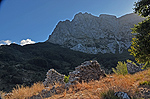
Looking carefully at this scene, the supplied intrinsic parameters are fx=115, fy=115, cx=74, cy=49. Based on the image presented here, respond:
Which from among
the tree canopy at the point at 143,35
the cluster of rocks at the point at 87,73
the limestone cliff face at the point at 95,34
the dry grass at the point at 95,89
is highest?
the limestone cliff face at the point at 95,34

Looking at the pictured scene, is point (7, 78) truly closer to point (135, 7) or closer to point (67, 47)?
point (135, 7)

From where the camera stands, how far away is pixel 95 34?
121500mm

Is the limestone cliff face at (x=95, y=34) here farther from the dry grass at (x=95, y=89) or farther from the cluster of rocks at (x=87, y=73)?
the dry grass at (x=95, y=89)

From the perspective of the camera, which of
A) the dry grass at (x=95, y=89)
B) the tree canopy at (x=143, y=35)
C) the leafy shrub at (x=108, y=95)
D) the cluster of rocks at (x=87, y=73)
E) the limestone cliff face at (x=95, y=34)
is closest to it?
the leafy shrub at (x=108, y=95)

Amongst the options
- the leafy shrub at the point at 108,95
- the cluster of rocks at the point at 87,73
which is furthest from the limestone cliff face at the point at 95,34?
the leafy shrub at the point at 108,95

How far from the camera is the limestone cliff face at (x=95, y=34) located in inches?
4355

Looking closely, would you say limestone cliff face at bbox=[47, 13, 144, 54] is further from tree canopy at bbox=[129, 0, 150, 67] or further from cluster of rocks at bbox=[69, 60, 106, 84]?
tree canopy at bbox=[129, 0, 150, 67]

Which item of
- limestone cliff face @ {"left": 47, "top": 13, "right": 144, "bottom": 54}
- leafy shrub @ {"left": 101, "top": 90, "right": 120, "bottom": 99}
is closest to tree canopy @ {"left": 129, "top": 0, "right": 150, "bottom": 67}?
leafy shrub @ {"left": 101, "top": 90, "right": 120, "bottom": 99}

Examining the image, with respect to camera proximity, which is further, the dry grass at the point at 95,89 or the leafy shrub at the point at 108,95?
the dry grass at the point at 95,89

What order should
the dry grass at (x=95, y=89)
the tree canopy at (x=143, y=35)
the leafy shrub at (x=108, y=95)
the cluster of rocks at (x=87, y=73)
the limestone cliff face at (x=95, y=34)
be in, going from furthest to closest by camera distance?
1. the limestone cliff face at (x=95, y=34)
2. the cluster of rocks at (x=87, y=73)
3. the tree canopy at (x=143, y=35)
4. the dry grass at (x=95, y=89)
5. the leafy shrub at (x=108, y=95)

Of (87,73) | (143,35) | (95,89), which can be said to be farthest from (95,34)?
(95,89)

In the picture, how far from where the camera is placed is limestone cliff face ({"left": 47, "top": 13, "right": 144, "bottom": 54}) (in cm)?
11062

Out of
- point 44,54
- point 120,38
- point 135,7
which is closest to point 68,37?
point 44,54

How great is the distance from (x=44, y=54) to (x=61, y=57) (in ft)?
41.4
